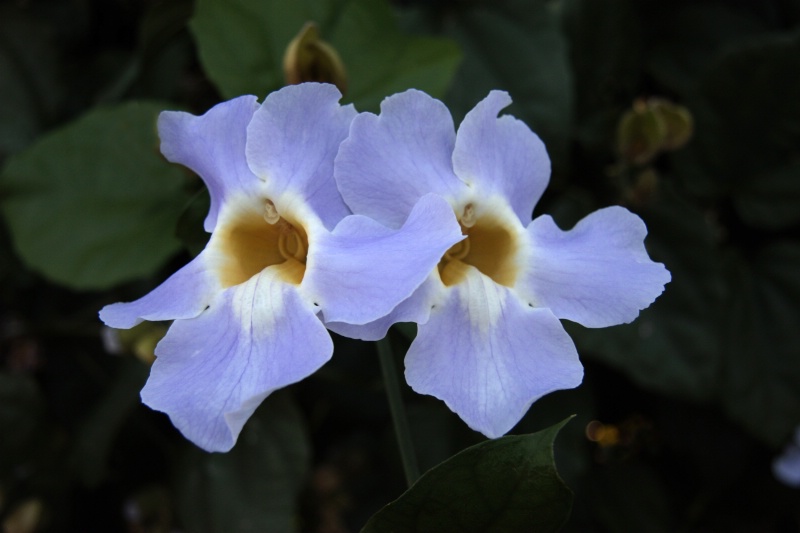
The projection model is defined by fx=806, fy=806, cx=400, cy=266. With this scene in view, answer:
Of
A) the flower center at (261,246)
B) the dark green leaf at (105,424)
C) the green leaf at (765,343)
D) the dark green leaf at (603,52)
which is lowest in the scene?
the dark green leaf at (105,424)

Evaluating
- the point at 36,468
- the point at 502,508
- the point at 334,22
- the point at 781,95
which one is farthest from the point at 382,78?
the point at 36,468

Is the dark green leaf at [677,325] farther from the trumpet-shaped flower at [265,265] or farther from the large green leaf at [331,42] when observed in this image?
the trumpet-shaped flower at [265,265]

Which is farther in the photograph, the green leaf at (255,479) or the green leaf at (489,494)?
the green leaf at (255,479)

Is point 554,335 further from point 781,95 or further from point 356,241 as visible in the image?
point 781,95

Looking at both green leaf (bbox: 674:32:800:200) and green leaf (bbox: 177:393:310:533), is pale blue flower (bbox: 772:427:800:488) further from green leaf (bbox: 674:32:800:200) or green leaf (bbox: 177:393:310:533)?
green leaf (bbox: 177:393:310:533)

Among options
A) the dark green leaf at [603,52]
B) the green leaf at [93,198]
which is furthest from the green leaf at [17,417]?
the dark green leaf at [603,52]

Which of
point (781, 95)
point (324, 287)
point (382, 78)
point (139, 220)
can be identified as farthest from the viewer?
point (781, 95)
